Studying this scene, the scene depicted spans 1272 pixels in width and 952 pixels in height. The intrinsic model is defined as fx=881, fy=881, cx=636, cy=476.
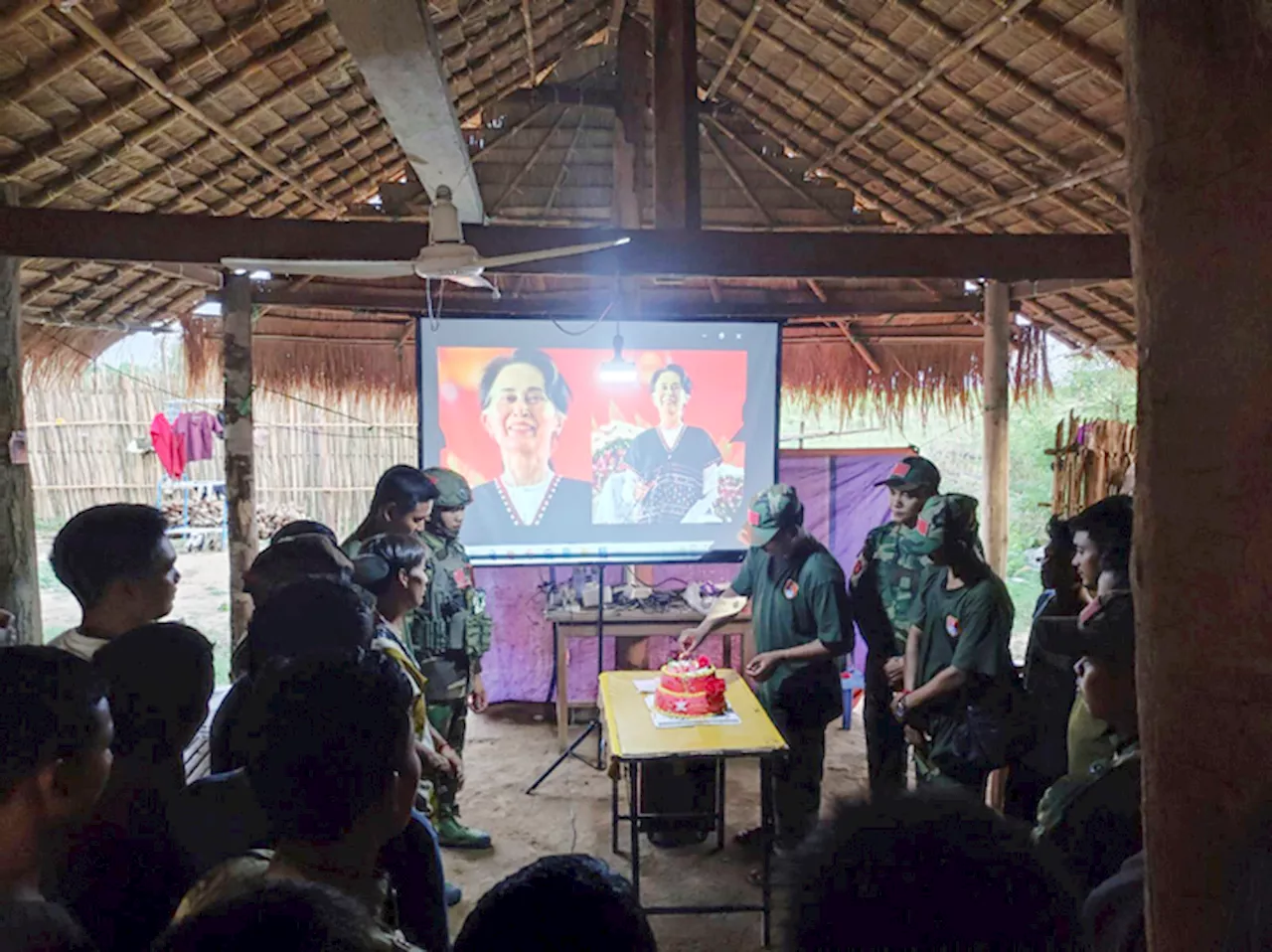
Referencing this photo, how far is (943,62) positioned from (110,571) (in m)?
4.38

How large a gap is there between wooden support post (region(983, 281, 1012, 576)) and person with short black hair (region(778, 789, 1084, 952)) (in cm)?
550

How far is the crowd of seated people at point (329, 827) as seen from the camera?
97 cm

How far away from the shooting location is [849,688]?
5887mm

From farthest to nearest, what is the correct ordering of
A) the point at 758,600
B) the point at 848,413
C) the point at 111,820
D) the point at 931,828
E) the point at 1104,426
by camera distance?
1. the point at 848,413
2. the point at 1104,426
3. the point at 758,600
4. the point at 111,820
5. the point at 931,828

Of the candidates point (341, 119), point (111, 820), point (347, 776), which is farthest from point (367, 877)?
point (341, 119)

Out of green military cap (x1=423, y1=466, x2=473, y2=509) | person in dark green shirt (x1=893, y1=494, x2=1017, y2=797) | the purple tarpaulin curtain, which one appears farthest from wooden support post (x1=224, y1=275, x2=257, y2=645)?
person in dark green shirt (x1=893, y1=494, x2=1017, y2=797)

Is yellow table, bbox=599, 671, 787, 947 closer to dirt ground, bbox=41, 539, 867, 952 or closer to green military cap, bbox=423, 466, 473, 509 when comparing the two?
dirt ground, bbox=41, 539, 867, 952

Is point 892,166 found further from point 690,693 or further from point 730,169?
point 690,693

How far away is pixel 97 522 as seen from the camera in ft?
7.31

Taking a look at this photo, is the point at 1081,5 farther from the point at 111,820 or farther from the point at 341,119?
the point at 111,820

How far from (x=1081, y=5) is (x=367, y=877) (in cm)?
433

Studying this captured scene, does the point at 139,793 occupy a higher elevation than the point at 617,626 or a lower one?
higher

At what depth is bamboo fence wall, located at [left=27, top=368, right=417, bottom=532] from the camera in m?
7.86

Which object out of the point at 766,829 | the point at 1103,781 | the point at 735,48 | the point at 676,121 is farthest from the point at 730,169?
the point at 1103,781
